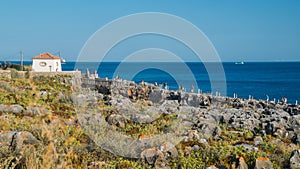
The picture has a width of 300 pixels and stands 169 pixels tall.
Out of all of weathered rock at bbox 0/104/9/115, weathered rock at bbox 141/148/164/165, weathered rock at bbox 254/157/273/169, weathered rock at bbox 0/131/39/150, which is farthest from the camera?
weathered rock at bbox 0/104/9/115

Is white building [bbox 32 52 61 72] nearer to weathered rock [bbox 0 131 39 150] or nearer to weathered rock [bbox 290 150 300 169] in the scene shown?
weathered rock [bbox 0 131 39 150]

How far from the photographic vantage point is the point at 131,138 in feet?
41.8

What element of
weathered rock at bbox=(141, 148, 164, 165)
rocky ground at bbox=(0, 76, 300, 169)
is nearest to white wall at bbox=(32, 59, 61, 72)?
rocky ground at bbox=(0, 76, 300, 169)

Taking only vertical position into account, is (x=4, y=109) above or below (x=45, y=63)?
below

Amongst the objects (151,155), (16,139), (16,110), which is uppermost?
(16,110)

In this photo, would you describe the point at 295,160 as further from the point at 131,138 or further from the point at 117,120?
the point at 117,120

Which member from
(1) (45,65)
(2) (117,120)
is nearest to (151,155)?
(2) (117,120)

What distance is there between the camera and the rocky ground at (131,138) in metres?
8.73

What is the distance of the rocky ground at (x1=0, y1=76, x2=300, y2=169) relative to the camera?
8.73 m

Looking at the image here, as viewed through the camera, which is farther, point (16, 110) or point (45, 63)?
point (45, 63)

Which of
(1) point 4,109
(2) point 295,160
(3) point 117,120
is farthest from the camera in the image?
(3) point 117,120

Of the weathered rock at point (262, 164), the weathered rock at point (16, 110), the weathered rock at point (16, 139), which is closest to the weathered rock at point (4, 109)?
the weathered rock at point (16, 110)

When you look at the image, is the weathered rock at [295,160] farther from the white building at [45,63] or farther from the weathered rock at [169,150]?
the white building at [45,63]

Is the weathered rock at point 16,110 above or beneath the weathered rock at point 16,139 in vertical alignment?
above
